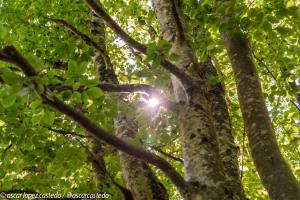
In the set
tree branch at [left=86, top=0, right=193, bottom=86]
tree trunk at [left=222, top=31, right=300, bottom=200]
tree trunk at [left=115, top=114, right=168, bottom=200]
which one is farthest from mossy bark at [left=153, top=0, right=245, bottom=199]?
tree trunk at [left=115, top=114, right=168, bottom=200]

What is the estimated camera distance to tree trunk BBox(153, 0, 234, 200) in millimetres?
2514

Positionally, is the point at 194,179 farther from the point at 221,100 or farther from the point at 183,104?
the point at 221,100

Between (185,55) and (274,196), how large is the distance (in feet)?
4.89

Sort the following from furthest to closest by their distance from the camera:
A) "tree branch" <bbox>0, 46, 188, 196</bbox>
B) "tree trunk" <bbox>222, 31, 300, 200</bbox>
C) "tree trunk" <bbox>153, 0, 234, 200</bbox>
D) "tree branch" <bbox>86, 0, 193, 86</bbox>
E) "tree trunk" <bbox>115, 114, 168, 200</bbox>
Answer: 1. "tree trunk" <bbox>115, 114, 168, 200</bbox>
2. "tree trunk" <bbox>222, 31, 300, 200</bbox>
3. "tree branch" <bbox>86, 0, 193, 86</bbox>
4. "tree trunk" <bbox>153, 0, 234, 200</bbox>
5. "tree branch" <bbox>0, 46, 188, 196</bbox>

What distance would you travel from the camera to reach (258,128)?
365 centimetres

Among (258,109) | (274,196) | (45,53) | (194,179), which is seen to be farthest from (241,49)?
(45,53)

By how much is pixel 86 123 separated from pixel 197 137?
1.08 m

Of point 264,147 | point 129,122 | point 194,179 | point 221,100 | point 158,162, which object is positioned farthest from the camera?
point 221,100

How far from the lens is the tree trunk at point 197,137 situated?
2.51 meters

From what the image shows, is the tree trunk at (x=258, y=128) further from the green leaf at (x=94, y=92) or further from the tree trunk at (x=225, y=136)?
the green leaf at (x=94, y=92)

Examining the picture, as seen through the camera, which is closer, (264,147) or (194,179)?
(194,179)

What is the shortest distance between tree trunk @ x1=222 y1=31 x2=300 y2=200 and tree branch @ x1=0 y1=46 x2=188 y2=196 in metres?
1.15

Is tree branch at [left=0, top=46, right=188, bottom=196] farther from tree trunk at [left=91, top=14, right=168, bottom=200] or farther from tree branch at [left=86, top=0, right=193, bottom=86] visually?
tree trunk at [left=91, top=14, right=168, bottom=200]

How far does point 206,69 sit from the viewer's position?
19.7ft
